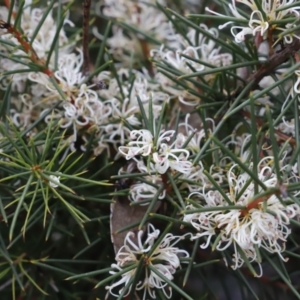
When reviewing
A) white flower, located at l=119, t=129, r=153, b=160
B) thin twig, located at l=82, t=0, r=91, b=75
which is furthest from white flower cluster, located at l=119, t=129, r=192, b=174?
thin twig, located at l=82, t=0, r=91, b=75

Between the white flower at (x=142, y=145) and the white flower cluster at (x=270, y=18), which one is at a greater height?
the white flower cluster at (x=270, y=18)

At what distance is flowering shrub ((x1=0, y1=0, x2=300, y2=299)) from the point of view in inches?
15.2

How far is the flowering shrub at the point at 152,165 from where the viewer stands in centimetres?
39

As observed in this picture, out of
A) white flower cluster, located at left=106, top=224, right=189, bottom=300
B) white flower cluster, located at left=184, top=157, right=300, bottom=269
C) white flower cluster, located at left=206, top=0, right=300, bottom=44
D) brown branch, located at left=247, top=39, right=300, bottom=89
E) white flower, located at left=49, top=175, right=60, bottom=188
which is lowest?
white flower cluster, located at left=106, top=224, right=189, bottom=300

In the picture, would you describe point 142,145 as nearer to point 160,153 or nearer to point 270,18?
point 160,153

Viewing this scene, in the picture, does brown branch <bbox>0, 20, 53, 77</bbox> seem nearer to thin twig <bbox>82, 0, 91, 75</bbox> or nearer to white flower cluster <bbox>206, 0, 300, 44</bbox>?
thin twig <bbox>82, 0, 91, 75</bbox>

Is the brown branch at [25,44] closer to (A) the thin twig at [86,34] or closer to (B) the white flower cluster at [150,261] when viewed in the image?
(A) the thin twig at [86,34]

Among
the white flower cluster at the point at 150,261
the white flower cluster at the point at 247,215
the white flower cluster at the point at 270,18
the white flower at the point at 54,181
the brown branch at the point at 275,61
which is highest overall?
the white flower cluster at the point at 270,18

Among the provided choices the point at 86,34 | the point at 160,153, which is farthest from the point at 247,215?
the point at 86,34

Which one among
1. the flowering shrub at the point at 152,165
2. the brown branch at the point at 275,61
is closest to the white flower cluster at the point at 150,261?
the flowering shrub at the point at 152,165

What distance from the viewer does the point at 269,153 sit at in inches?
17.8

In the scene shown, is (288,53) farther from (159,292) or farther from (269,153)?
(159,292)

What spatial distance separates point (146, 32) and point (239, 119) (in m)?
0.18

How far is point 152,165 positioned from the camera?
1.35 feet
